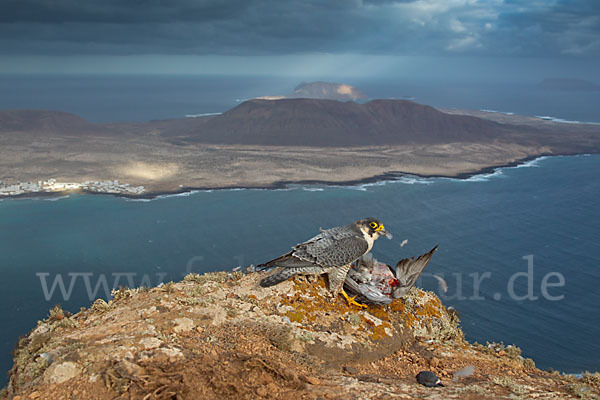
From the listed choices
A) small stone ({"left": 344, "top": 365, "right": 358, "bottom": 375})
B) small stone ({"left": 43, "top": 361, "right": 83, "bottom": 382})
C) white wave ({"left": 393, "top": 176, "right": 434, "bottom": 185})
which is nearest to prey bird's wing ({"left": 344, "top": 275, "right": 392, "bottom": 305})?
small stone ({"left": 344, "top": 365, "right": 358, "bottom": 375})

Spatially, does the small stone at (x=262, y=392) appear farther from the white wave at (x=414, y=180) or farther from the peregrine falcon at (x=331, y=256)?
the white wave at (x=414, y=180)

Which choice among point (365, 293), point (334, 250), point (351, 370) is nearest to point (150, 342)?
point (351, 370)

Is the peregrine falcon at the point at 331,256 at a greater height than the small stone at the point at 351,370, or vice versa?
the peregrine falcon at the point at 331,256

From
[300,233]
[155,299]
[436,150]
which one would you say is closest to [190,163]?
[300,233]

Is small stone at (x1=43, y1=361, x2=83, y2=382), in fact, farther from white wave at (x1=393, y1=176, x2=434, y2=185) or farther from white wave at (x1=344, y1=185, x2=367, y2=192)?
white wave at (x1=393, y1=176, x2=434, y2=185)

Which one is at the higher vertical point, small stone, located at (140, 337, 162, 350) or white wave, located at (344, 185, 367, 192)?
small stone, located at (140, 337, 162, 350)

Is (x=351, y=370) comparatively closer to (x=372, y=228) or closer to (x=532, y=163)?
(x=372, y=228)

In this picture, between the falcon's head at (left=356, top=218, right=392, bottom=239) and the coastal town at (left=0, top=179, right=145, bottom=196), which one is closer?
the falcon's head at (left=356, top=218, right=392, bottom=239)

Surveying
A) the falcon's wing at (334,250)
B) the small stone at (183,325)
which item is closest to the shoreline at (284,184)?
the falcon's wing at (334,250)
